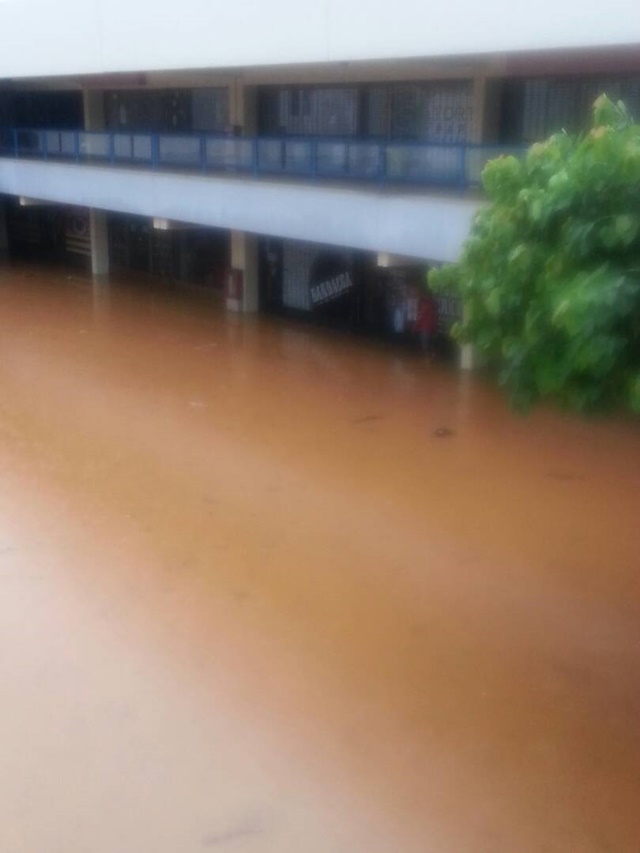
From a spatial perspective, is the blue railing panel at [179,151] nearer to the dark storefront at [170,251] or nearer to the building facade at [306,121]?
the building facade at [306,121]

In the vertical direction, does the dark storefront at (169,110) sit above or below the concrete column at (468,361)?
above

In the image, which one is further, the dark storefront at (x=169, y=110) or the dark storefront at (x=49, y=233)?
the dark storefront at (x=49, y=233)

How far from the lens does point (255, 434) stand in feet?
42.6

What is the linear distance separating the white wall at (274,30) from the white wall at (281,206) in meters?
2.01

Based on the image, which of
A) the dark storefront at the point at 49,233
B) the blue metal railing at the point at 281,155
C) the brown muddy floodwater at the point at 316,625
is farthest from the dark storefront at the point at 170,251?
the brown muddy floodwater at the point at 316,625

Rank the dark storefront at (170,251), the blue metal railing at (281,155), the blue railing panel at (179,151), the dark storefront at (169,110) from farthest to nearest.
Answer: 1. the dark storefront at (170,251)
2. the dark storefront at (169,110)
3. the blue railing panel at (179,151)
4. the blue metal railing at (281,155)

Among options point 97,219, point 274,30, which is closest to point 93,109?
point 97,219

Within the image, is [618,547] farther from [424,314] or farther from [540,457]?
[424,314]

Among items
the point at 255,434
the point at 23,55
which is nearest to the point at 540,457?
the point at 255,434

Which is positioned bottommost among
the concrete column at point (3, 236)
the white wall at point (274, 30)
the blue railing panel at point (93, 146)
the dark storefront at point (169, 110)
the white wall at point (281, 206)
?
the concrete column at point (3, 236)

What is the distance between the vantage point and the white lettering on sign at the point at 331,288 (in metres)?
19.4

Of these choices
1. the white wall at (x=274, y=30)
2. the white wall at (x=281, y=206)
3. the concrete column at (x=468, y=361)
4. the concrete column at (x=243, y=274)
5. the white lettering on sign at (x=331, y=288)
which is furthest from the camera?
the concrete column at (x=243, y=274)

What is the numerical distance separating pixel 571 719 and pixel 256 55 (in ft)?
37.6

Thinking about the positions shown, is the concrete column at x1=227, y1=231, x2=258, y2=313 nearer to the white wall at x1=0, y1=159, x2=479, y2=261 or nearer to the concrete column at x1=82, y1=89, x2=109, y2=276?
the white wall at x1=0, y1=159, x2=479, y2=261
